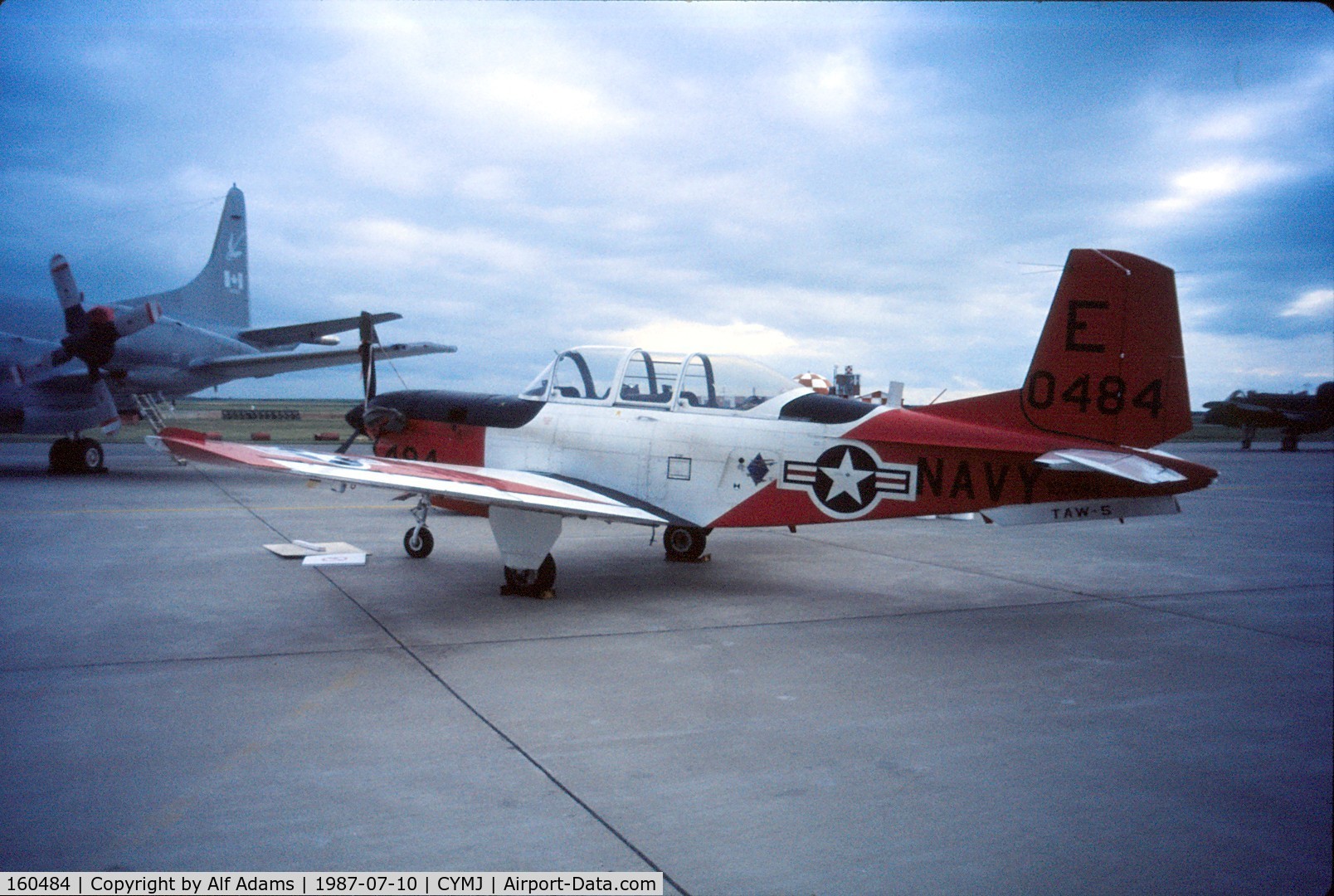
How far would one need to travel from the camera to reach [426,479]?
748cm

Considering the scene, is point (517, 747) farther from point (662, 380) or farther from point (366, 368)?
point (366, 368)

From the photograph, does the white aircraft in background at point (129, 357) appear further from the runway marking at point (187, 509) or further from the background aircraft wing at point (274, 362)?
the runway marking at point (187, 509)

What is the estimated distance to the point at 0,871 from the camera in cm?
287

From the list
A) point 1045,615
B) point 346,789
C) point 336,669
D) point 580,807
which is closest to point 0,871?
point 346,789

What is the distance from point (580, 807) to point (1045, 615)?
16.9 feet

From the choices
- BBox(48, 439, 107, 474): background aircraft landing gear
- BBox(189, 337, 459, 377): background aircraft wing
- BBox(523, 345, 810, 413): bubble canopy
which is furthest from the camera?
BBox(189, 337, 459, 377): background aircraft wing

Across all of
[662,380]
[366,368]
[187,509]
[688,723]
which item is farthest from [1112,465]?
[187,509]

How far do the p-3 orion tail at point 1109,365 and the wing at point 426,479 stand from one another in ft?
11.8

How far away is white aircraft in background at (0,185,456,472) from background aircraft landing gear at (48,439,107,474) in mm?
19

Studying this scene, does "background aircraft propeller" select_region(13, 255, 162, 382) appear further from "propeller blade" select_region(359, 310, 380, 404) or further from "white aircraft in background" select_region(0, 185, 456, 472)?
"propeller blade" select_region(359, 310, 380, 404)

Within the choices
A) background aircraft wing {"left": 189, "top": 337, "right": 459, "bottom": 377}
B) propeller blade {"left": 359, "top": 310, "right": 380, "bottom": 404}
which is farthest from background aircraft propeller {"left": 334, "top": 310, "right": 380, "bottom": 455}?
background aircraft wing {"left": 189, "top": 337, "right": 459, "bottom": 377}

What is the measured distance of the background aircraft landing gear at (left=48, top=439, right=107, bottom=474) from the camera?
19.3 metres

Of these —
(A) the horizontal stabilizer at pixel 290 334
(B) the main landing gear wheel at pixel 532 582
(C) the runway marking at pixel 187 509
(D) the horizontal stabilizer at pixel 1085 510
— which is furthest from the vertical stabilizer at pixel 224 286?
(D) the horizontal stabilizer at pixel 1085 510

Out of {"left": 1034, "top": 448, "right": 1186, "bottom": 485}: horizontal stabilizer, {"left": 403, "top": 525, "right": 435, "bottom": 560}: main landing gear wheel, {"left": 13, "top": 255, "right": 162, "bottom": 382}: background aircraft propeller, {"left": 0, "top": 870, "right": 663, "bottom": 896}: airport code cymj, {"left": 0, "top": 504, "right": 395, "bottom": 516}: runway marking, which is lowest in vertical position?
{"left": 0, "top": 504, "right": 395, "bottom": 516}: runway marking
